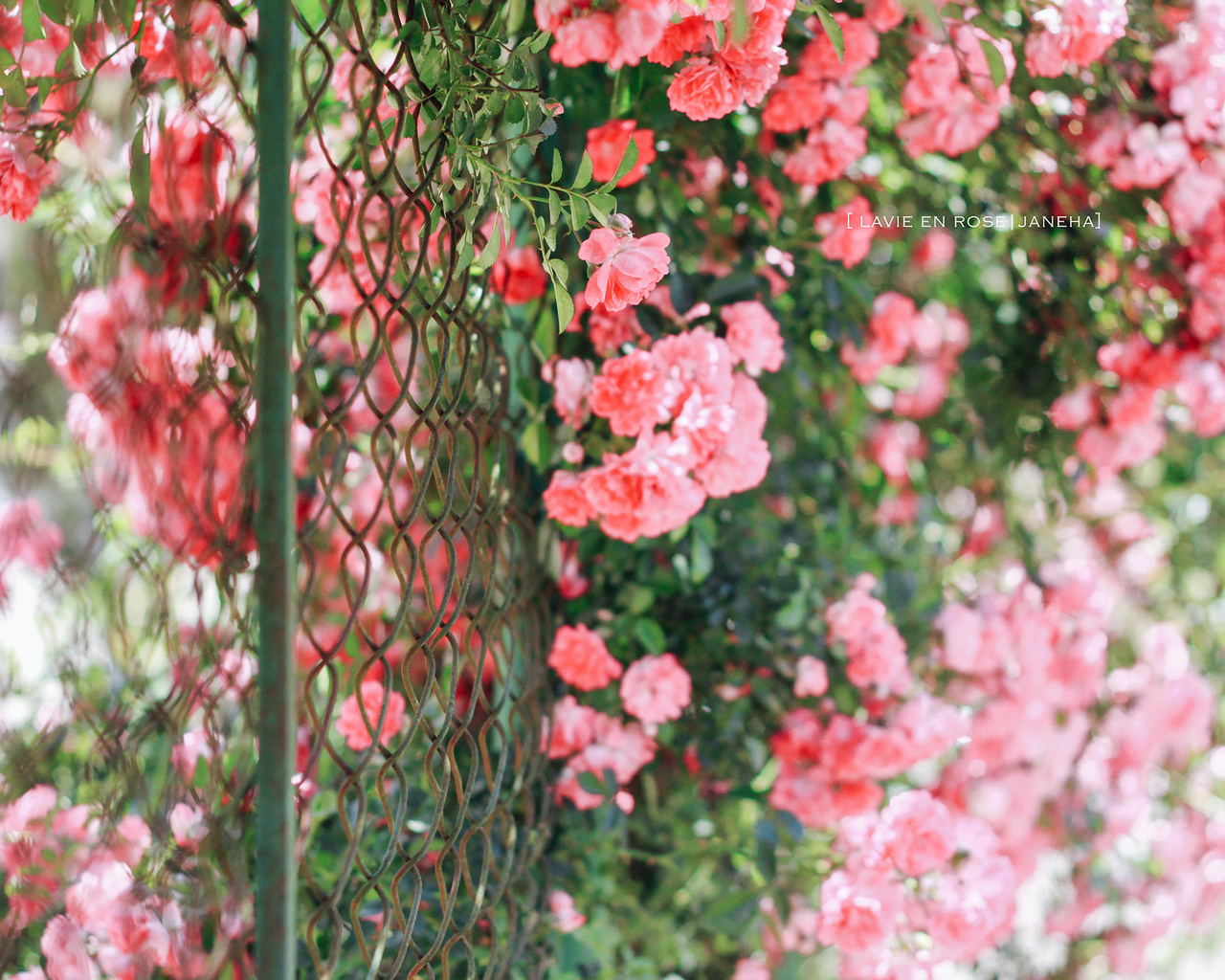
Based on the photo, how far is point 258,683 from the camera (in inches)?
27.1

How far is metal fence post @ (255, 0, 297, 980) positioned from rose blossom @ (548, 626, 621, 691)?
452 millimetres

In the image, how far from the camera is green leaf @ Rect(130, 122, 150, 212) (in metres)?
0.63

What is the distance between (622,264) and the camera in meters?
0.61

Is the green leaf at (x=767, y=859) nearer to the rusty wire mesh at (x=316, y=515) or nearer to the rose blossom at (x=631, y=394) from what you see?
the rusty wire mesh at (x=316, y=515)

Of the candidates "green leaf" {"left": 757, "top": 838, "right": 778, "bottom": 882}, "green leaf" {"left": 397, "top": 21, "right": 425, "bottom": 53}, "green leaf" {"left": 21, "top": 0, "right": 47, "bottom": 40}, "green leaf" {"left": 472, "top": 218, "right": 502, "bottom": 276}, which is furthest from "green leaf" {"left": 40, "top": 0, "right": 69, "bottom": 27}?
"green leaf" {"left": 757, "top": 838, "right": 778, "bottom": 882}

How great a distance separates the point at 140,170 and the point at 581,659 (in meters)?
0.73

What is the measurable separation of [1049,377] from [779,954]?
3.61ft

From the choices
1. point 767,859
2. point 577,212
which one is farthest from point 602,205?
point 767,859

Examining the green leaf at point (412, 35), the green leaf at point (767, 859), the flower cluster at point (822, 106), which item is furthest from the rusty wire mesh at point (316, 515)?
the flower cluster at point (822, 106)

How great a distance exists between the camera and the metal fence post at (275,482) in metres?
0.68

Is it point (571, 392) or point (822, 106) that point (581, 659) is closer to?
point (571, 392)

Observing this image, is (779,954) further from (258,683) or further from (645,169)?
(645,169)

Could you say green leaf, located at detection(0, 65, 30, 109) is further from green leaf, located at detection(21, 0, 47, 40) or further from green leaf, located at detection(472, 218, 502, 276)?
green leaf, located at detection(472, 218, 502, 276)

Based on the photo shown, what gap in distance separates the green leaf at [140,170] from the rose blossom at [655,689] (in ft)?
2.60
